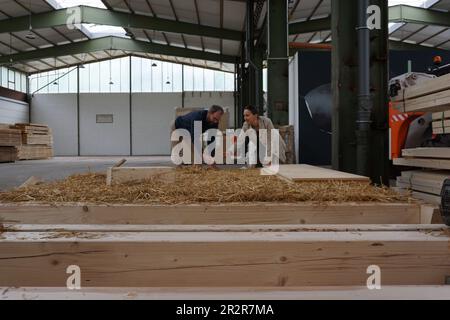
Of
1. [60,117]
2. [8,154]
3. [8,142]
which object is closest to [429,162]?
[8,142]

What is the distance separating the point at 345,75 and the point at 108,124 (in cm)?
2434

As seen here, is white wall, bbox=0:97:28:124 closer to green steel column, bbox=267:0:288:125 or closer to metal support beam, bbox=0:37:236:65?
metal support beam, bbox=0:37:236:65

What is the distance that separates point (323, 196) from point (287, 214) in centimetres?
30

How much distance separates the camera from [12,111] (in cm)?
2428

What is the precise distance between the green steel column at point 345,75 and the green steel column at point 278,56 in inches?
196

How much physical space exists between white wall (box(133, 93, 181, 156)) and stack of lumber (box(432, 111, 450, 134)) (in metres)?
23.2

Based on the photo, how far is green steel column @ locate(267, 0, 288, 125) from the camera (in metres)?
9.20

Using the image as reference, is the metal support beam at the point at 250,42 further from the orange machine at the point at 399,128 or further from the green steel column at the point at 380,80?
the green steel column at the point at 380,80

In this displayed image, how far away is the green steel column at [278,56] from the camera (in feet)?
30.2

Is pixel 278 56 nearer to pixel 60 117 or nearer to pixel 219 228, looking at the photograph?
pixel 219 228

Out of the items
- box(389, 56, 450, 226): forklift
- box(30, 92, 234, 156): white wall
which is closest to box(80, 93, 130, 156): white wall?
box(30, 92, 234, 156): white wall
